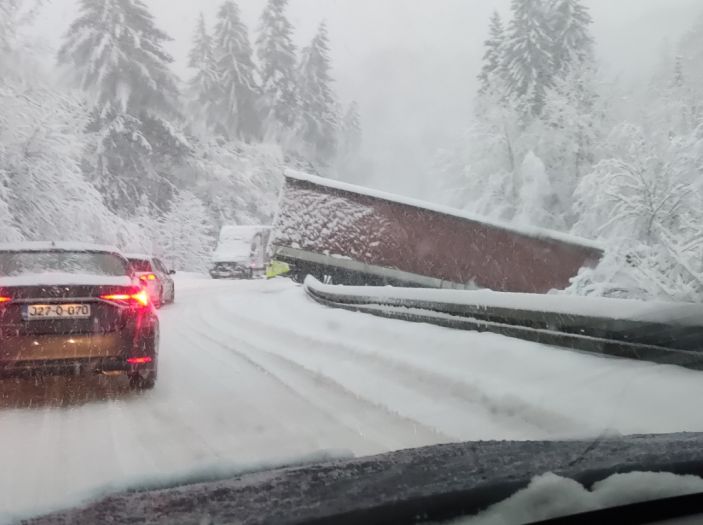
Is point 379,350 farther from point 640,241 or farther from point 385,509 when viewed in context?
point 640,241

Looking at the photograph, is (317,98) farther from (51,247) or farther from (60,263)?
(60,263)

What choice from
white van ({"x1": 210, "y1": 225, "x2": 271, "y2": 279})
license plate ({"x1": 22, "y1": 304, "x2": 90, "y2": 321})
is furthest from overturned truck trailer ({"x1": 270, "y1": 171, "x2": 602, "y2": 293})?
license plate ({"x1": 22, "y1": 304, "x2": 90, "y2": 321})

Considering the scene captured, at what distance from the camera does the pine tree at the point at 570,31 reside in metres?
18.9

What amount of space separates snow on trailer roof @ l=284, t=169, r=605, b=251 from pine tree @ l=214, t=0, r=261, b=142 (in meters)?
4.56

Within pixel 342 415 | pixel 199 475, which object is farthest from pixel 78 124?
pixel 199 475

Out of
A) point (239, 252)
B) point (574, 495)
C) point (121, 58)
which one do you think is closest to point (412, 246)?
point (239, 252)

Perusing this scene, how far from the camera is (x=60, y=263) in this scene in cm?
472

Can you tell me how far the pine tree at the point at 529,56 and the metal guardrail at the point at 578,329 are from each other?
12760 mm

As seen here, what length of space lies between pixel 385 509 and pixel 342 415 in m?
2.66

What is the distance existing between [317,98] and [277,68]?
4.40ft

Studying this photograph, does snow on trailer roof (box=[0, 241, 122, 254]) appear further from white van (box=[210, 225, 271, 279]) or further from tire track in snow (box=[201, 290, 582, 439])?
white van (box=[210, 225, 271, 279])

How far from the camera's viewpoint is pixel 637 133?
54.9 ft

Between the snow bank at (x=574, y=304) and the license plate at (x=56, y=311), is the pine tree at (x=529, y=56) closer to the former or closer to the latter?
the snow bank at (x=574, y=304)

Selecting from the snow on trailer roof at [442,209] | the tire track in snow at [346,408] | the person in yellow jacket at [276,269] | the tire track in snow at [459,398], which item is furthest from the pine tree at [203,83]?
the person in yellow jacket at [276,269]
